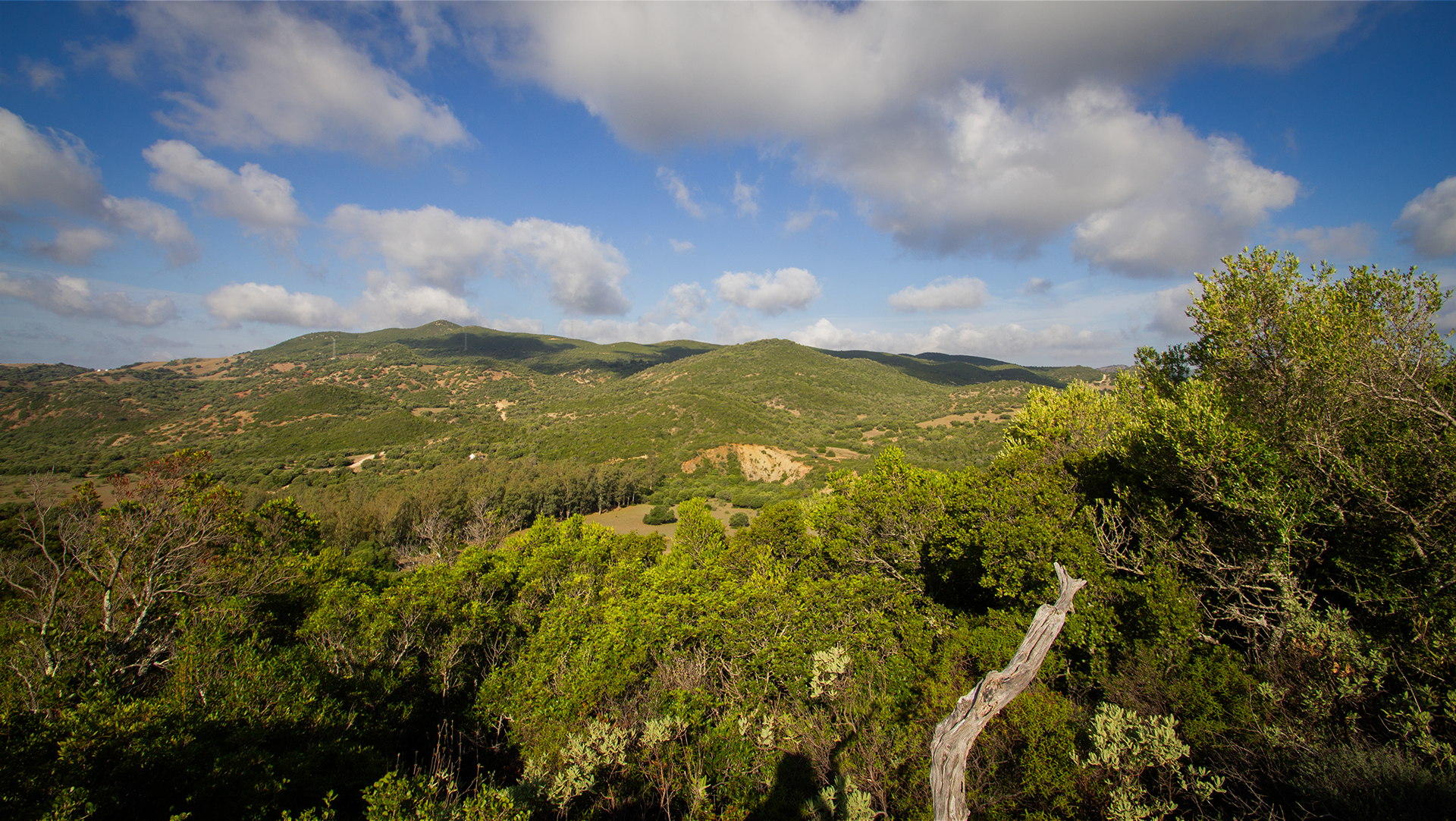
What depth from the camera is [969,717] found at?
6156mm

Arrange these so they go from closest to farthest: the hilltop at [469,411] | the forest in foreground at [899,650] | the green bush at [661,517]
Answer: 1. the forest in foreground at [899,650]
2. the green bush at [661,517]
3. the hilltop at [469,411]

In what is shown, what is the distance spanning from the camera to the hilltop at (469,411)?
65.1 metres

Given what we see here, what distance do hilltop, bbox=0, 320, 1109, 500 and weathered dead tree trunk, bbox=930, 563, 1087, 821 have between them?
152 feet

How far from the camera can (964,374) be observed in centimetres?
15075

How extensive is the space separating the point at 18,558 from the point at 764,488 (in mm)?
52744

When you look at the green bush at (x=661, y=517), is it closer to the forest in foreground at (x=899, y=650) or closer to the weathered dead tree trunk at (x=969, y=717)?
the forest in foreground at (x=899, y=650)

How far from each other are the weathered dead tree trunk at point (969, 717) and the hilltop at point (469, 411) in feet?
152

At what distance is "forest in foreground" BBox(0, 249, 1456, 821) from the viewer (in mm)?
7547

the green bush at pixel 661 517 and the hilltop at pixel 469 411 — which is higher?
the hilltop at pixel 469 411

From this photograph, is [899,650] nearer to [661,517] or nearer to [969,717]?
[969,717]

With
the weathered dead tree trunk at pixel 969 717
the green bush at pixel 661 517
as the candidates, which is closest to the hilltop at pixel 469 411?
the green bush at pixel 661 517

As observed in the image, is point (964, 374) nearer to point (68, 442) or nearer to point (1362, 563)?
point (1362, 563)

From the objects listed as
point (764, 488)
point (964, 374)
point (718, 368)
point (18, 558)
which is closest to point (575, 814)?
point (18, 558)

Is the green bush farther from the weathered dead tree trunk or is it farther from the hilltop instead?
the weathered dead tree trunk
